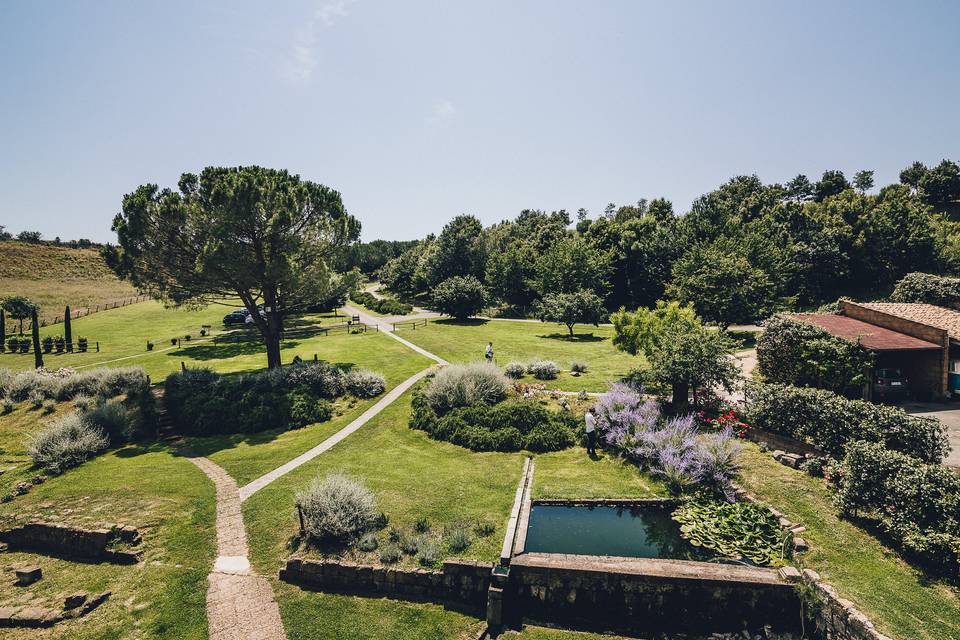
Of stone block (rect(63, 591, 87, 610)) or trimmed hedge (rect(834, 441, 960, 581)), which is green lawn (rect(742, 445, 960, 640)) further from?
stone block (rect(63, 591, 87, 610))

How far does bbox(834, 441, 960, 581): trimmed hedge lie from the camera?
10.2 meters

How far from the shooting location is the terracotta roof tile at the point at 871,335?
21016 mm

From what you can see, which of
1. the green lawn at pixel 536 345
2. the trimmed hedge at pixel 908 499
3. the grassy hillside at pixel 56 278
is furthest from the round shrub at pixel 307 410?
the grassy hillside at pixel 56 278

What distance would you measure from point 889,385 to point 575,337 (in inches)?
910

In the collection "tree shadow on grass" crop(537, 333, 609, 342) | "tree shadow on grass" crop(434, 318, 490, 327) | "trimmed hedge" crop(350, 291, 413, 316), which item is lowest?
"tree shadow on grass" crop(537, 333, 609, 342)

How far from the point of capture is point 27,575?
447 inches

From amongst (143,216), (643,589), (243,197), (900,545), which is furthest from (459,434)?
(143,216)

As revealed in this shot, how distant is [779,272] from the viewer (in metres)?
44.6

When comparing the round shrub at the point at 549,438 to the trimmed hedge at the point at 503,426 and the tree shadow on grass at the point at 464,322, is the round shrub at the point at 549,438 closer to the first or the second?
the trimmed hedge at the point at 503,426

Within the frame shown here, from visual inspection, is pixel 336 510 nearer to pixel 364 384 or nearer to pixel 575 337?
pixel 364 384

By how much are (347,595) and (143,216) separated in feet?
84.1

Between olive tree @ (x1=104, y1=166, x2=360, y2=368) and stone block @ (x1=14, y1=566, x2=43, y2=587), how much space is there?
1745cm

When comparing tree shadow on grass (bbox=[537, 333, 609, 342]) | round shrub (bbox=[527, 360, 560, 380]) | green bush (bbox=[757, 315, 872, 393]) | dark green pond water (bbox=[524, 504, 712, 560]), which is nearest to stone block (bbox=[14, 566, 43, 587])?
dark green pond water (bbox=[524, 504, 712, 560])

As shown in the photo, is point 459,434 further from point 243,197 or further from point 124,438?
point 243,197
